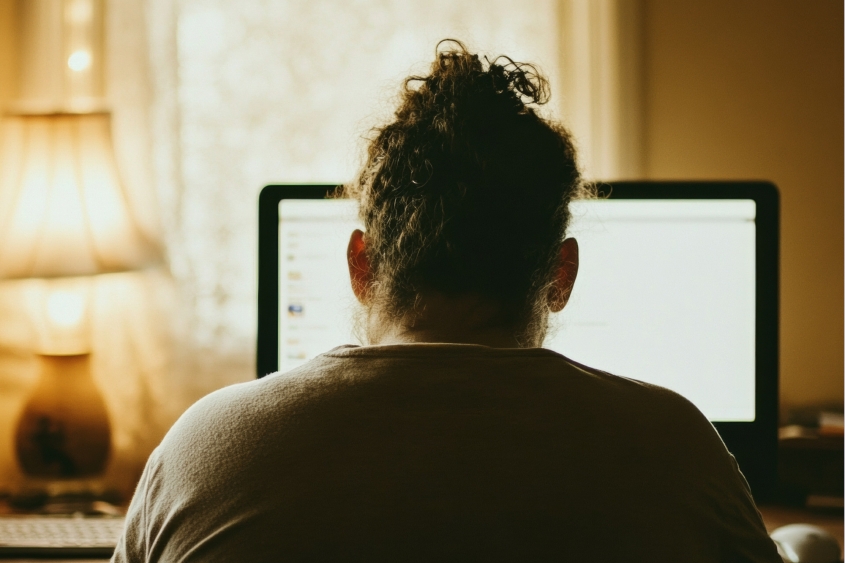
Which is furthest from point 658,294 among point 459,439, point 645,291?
point 459,439

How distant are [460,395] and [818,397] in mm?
1234

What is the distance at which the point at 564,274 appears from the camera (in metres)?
0.75

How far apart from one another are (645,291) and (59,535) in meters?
0.83

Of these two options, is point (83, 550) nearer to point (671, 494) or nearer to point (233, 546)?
point (233, 546)

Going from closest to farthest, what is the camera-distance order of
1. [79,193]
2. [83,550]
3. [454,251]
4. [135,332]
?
[454,251], [83,550], [79,193], [135,332]

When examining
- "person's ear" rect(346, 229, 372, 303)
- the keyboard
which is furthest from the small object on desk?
the keyboard

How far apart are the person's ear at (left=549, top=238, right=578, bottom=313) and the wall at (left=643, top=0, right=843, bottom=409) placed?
0.93 meters

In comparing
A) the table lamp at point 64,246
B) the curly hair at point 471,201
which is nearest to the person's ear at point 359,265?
the curly hair at point 471,201

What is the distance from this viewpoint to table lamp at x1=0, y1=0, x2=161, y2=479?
1.22 meters

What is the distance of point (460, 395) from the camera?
1.86 feet


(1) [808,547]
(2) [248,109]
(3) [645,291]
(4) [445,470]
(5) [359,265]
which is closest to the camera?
(4) [445,470]

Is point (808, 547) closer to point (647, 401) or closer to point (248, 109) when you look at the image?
point (647, 401)

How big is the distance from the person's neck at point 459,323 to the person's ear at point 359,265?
92 millimetres

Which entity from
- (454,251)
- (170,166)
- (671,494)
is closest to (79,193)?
(170,166)
